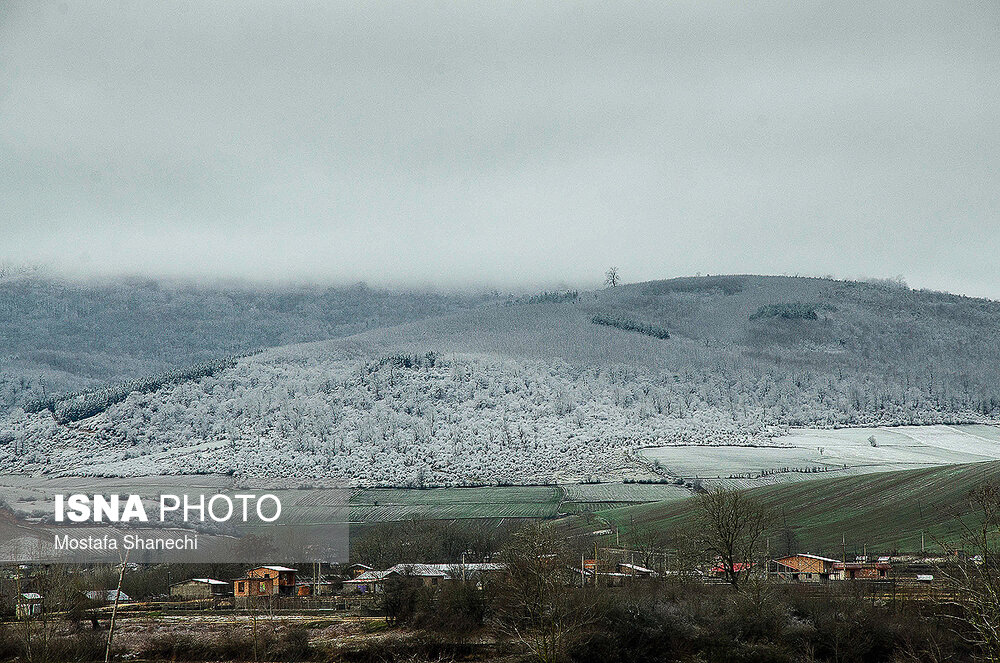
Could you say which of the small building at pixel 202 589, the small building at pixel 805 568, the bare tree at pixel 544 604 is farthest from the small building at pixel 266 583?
the small building at pixel 805 568

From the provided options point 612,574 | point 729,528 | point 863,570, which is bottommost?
point 863,570

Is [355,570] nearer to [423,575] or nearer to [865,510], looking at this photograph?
[423,575]

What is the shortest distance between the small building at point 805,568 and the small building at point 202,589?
155ft

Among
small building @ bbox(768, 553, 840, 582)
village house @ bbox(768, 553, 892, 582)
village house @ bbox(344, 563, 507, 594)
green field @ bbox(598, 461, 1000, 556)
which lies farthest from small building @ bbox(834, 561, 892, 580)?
village house @ bbox(344, 563, 507, 594)

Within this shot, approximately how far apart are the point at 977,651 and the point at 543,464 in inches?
4597

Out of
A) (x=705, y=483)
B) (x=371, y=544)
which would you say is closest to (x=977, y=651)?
(x=371, y=544)

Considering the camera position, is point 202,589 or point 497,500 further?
point 497,500

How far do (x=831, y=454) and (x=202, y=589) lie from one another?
10453 cm

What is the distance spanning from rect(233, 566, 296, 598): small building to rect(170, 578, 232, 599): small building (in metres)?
2.19

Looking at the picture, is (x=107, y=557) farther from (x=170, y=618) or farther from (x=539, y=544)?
(x=539, y=544)

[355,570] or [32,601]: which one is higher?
[32,601]

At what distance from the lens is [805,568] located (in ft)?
299

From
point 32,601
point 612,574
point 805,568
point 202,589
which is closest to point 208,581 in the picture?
point 202,589

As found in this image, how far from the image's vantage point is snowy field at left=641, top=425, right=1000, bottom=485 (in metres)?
152
